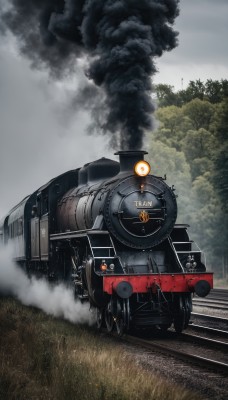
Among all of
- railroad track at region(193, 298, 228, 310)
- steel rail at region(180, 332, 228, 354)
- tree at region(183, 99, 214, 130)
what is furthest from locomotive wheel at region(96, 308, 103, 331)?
tree at region(183, 99, 214, 130)

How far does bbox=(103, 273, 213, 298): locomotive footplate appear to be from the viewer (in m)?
12.5

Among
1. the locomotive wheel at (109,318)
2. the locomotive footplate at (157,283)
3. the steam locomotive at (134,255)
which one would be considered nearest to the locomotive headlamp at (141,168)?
the steam locomotive at (134,255)

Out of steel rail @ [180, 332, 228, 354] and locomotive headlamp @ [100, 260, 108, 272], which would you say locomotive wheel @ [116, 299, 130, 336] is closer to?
locomotive headlamp @ [100, 260, 108, 272]

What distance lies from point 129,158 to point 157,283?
2894mm

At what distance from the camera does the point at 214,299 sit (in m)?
24.1

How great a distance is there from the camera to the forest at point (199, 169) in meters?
38.0

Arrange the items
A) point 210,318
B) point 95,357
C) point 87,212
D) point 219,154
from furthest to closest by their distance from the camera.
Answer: point 219,154
point 210,318
point 87,212
point 95,357

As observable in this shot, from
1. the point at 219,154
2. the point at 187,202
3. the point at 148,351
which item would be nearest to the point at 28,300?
the point at 148,351

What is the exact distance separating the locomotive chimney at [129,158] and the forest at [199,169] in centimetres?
1976

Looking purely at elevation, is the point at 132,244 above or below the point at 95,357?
above

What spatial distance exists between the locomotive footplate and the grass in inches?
41.4

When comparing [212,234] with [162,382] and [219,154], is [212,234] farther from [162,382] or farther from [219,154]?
[162,382]

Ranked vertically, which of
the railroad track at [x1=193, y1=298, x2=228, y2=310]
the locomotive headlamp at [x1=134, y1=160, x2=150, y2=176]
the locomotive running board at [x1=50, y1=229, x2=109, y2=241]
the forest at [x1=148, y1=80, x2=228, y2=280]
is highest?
the forest at [x1=148, y1=80, x2=228, y2=280]

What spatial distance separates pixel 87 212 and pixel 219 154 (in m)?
22.8
